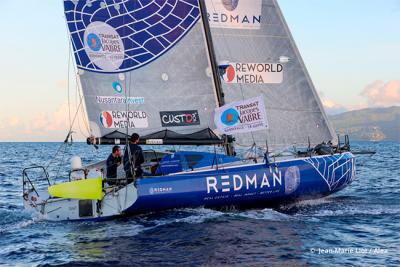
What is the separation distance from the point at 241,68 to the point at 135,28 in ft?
10.2

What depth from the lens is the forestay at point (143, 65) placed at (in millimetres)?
14109

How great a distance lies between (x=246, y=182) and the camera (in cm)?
1277

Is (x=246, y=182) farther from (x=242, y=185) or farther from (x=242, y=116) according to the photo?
(x=242, y=116)

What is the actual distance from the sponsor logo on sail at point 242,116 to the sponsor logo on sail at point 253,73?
6.08 feet

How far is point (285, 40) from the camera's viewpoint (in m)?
15.6

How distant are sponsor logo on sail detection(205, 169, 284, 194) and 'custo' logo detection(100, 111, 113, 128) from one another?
10.1 feet

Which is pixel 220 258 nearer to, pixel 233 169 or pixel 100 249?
pixel 100 249

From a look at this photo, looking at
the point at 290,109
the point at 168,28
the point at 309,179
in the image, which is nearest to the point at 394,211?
the point at 309,179

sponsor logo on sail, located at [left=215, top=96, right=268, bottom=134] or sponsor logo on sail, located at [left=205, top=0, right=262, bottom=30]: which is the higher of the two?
sponsor logo on sail, located at [left=205, top=0, right=262, bottom=30]

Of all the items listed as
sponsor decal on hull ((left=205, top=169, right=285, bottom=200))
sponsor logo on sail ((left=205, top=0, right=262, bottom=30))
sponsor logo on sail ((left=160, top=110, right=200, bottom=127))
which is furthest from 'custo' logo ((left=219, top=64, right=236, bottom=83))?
sponsor decal on hull ((left=205, top=169, right=285, bottom=200))

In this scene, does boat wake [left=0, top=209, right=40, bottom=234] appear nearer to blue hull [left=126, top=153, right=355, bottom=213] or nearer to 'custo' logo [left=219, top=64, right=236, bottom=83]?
blue hull [left=126, top=153, right=355, bottom=213]

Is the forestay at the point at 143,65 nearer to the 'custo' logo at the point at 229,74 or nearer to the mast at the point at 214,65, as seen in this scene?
the mast at the point at 214,65

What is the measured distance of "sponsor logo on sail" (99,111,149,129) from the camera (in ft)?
45.9

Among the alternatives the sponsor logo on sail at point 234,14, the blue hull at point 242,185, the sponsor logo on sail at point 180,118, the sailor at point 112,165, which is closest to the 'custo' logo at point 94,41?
the sponsor logo on sail at point 180,118
